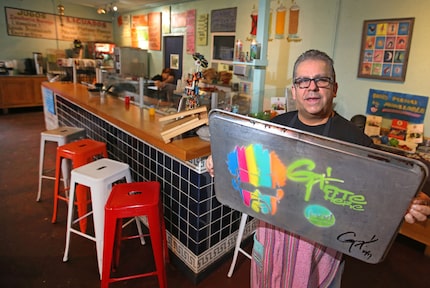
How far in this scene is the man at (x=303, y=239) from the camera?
3.11 ft

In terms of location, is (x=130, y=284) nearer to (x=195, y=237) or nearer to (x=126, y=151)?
(x=195, y=237)

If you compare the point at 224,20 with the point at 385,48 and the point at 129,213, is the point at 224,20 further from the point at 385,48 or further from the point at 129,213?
the point at 129,213

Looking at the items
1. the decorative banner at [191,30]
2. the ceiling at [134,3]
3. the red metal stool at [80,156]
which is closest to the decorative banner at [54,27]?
the ceiling at [134,3]

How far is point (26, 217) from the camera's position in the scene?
8.23ft

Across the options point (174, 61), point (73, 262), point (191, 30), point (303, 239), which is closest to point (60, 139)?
point (73, 262)

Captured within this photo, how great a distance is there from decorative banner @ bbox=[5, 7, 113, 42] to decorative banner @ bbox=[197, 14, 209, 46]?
394 cm

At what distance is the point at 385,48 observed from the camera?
284 centimetres

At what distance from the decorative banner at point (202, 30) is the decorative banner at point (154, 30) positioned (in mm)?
1399

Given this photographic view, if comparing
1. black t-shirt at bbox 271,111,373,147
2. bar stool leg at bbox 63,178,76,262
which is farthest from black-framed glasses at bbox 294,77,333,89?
bar stool leg at bbox 63,178,76,262

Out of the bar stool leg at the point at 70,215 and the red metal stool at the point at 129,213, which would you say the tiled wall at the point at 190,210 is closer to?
the red metal stool at the point at 129,213

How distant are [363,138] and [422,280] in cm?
169

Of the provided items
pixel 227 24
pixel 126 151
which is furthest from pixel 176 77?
pixel 126 151

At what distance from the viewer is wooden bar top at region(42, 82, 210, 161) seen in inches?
65.3

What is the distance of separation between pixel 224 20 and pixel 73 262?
410 cm
